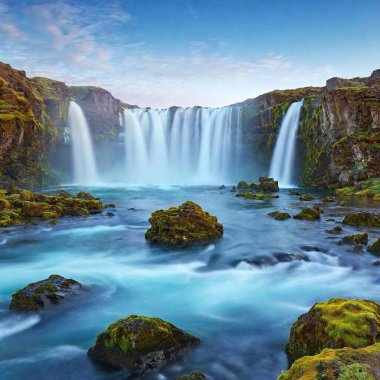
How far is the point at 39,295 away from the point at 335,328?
7590 mm

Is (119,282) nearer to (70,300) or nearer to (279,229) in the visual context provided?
(70,300)

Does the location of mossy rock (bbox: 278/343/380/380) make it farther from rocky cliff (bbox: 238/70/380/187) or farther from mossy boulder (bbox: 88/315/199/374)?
rocky cliff (bbox: 238/70/380/187)

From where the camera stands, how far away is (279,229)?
21781 millimetres

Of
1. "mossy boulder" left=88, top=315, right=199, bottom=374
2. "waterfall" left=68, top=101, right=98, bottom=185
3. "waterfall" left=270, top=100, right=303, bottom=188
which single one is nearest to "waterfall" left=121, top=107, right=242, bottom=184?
"waterfall" left=68, top=101, right=98, bottom=185

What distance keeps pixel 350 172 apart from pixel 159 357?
40733 mm

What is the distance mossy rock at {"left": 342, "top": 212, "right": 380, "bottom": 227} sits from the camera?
846 inches

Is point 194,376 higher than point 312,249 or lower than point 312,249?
higher

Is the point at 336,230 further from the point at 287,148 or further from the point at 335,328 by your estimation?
the point at 287,148

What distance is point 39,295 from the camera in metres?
10.4

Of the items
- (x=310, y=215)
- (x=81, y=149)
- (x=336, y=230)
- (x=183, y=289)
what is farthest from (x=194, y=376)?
(x=81, y=149)

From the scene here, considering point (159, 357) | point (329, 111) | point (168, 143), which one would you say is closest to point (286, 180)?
point (329, 111)

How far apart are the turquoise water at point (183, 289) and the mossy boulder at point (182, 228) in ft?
2.49

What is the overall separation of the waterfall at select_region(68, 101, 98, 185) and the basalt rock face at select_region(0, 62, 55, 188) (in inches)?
535

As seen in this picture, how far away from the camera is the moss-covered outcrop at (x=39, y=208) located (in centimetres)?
2406
